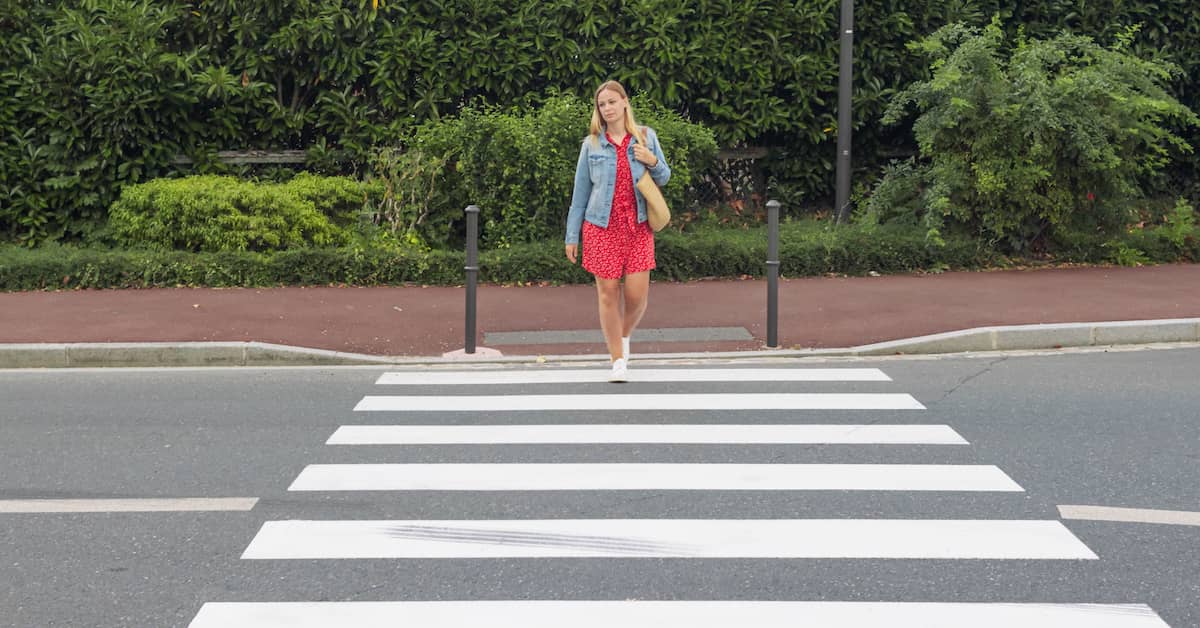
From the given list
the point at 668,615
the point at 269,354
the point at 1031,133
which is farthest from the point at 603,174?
the point at 1031,133

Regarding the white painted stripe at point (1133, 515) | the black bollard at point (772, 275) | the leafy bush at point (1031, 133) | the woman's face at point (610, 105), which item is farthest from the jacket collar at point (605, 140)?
the leafy bush at point (1031, 133)

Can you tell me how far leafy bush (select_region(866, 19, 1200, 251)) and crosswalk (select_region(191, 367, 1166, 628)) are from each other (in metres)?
5.75

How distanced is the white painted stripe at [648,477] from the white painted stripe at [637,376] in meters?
2.35

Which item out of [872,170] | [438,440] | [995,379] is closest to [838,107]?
[872,170]

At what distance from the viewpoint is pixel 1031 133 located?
45.0 ft

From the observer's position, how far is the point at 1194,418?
7957mm

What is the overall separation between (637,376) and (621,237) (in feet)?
3.21

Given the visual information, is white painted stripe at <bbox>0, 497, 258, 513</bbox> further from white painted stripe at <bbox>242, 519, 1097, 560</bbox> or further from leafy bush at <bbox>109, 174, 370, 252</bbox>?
leafy bush at <bbox>109, 174, 370, 252</bbox>

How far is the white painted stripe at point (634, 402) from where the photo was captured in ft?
27.4

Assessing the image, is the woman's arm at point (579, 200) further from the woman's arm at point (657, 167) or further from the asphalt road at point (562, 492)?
the asphalt road at point (562, 492)

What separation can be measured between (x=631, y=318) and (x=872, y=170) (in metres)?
8.09

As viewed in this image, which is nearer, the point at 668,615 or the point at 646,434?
the point at 668,615

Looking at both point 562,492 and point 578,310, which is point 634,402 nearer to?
point 562,492

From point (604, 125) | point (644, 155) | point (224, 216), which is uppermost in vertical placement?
point (604, 125)
